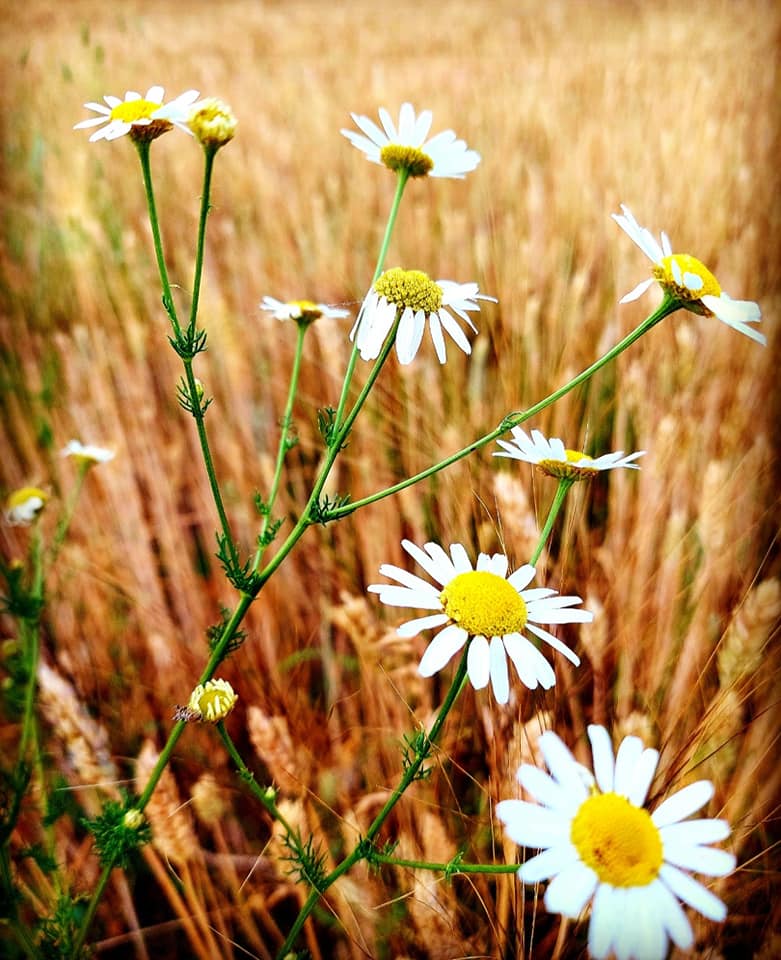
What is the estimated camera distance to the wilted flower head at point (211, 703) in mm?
464

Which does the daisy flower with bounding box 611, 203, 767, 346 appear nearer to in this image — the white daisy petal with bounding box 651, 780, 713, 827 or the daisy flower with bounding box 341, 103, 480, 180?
the daisy flower with bounding box 341, 103, 480, 180

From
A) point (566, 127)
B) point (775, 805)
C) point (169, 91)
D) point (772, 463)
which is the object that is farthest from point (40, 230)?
point (775, 805)

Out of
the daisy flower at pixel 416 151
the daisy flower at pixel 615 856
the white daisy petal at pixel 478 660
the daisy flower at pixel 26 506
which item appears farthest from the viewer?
the daisy flower at pixel 26 506

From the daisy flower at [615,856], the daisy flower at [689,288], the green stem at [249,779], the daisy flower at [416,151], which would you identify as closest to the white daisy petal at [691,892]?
the daisy flower at [615,856]

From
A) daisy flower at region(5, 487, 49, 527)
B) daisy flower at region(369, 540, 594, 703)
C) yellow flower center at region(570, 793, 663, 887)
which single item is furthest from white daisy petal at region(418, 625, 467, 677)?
daisy flower at region(5, 487, 49, 527)

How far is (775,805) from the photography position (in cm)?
58

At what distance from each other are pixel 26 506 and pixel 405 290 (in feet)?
1.63

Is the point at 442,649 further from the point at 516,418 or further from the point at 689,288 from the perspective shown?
the point at 689,288

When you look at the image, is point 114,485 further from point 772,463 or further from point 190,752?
point 772,463

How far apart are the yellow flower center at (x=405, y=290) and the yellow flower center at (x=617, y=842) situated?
0.34 meters

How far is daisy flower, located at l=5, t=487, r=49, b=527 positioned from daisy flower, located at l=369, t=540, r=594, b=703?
48 cm

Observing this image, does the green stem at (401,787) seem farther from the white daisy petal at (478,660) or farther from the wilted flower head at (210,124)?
the wilted flower head at (210,124)

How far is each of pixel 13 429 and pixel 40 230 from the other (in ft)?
1.86

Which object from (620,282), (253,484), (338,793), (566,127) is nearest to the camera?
(338,793)
